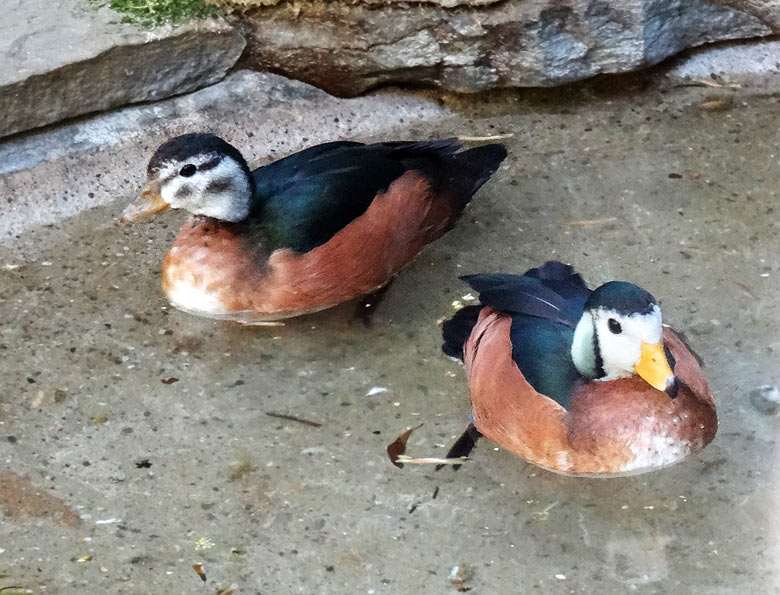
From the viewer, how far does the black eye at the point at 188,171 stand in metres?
3.68

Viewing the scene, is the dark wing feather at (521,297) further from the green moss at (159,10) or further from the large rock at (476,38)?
the green moss at (159,10)

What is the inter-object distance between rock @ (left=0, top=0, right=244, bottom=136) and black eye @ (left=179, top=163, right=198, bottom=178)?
0.98 m

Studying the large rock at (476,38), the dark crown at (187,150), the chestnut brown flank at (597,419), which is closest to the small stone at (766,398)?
the chestnut brown flank at (597,419)

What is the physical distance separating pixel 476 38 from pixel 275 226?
1.52m

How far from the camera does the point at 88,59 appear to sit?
4.34 metres

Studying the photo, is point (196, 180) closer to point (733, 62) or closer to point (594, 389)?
point (594, 389)

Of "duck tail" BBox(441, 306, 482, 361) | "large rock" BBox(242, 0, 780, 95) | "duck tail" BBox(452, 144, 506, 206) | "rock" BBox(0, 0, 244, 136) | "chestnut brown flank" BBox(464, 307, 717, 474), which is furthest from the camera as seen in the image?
"large rock" BBox(242, 0, 780, 95)

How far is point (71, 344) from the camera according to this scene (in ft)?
12.1

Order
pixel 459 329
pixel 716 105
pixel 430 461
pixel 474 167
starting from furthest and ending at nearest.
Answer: pixel 716 105
pixel 474 167
pixel 459 329
pixel 430 461

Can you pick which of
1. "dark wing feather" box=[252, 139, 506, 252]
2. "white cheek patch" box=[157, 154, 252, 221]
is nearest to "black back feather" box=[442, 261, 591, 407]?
"dark wing feather" box=[252, 139, 506, 252]

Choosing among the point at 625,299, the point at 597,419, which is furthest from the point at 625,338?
the point at 597,419

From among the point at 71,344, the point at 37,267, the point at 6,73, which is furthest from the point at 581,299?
the point at 6,73

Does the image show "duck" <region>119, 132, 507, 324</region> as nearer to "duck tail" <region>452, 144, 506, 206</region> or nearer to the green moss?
"duck tail" <region>452, 144, 506, 206</region>

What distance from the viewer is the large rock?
463cm
